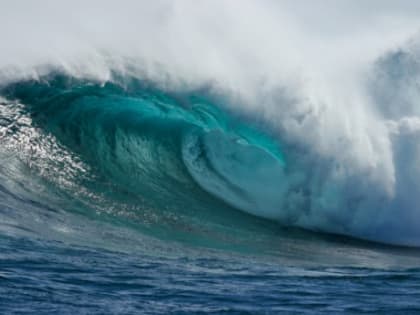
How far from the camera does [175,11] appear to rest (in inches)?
730

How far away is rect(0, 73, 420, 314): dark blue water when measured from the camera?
8.41m

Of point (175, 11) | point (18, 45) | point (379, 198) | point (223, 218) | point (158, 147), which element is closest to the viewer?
point (223, 218)

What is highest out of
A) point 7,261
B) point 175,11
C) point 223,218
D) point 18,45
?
point 175,11

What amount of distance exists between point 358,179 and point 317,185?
0.68 metres

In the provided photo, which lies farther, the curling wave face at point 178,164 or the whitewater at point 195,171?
the curling wave face at point 178,164

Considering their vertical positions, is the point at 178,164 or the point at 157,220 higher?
the point at 178,164

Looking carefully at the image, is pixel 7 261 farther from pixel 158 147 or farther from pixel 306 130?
pixel 306 130

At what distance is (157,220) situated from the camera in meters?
12.7

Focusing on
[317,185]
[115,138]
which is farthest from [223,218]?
[115,138]

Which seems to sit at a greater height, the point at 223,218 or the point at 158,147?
the point at 158,147

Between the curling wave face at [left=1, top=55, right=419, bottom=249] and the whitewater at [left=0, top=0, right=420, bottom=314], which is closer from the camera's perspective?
the whitewater at [left=0, top=0, right=420, bottom=314]

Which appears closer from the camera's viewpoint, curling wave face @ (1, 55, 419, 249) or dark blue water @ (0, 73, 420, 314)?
dark blue water @ (0, 73, 420, 314)

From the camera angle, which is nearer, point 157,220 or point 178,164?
point 157,220

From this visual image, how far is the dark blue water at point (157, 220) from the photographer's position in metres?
8.41
